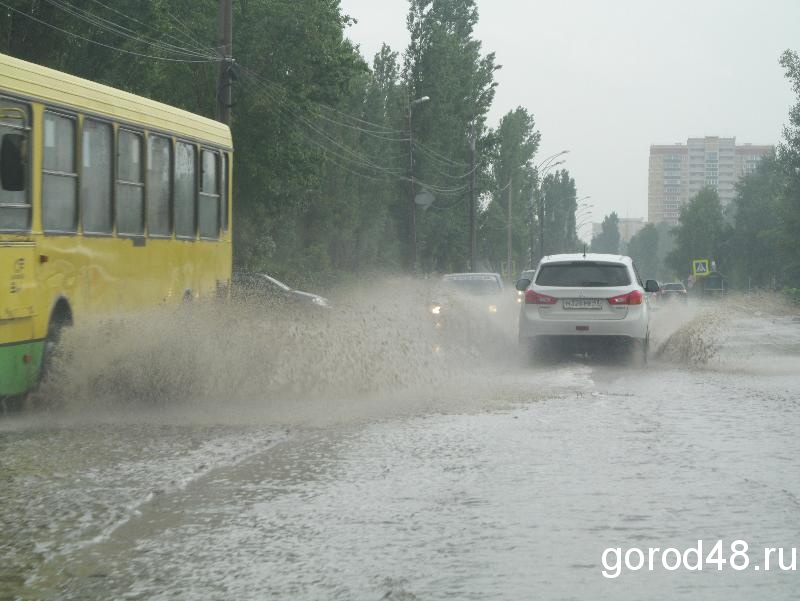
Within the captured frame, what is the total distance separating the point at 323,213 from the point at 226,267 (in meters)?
52.6

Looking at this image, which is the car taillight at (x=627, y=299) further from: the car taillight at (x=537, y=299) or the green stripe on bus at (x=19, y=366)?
the green stripe on bus at (x=19, y=366)

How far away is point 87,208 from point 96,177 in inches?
14.1

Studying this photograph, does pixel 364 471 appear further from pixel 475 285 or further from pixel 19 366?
pixel 475 285

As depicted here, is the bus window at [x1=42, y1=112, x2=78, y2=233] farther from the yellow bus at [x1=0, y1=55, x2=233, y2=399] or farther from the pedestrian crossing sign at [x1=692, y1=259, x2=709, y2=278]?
the pedestrian crossing sign at [x1=692, y1=259, x2=709, y2=278]

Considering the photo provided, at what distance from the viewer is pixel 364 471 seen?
909 cm

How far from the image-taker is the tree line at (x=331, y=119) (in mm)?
38094

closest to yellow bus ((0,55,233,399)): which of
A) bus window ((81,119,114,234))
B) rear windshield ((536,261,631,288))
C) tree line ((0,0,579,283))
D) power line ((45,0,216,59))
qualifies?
bus window ((81,119,114,234))

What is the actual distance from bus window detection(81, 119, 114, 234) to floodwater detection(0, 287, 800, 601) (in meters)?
1.01

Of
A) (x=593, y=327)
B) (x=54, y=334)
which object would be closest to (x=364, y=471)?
(x=54, y=334)

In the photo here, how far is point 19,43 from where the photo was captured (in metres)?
33.4

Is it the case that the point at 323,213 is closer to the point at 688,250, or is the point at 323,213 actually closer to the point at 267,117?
the point at 267,117

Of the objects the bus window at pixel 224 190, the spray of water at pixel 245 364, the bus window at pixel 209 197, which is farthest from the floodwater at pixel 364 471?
the bus window at pixel 224 190

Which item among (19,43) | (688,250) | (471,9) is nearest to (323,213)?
(471,9)

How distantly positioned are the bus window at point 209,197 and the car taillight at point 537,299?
5.06 m
